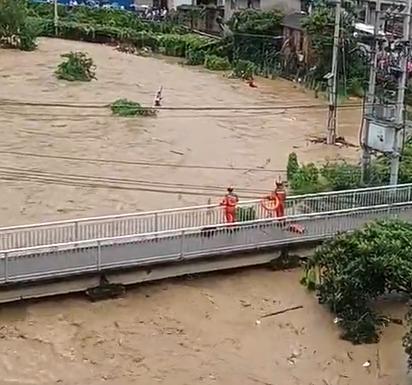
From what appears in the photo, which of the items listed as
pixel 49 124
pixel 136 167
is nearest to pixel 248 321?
pixel 136 167

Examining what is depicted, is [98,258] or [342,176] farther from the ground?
[342,176]

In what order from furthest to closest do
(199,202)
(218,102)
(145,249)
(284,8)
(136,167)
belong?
(284,8) → (218,102) → (136,167) → (199,202) → (145,249)

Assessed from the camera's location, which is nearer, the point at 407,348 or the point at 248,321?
the point at 407,348

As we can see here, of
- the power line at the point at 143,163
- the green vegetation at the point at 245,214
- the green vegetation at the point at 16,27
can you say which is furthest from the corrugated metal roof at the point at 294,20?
the green vegetation at the point at 245,214

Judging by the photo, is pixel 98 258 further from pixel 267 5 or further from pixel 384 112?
pixel 267 5

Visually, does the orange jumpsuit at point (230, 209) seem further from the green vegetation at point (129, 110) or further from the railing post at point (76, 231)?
the green vegetation at point (129, 110)

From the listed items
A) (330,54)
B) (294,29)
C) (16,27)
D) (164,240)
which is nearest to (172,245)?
(164,240)

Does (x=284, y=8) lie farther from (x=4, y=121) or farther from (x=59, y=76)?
(x=4, y=121)
